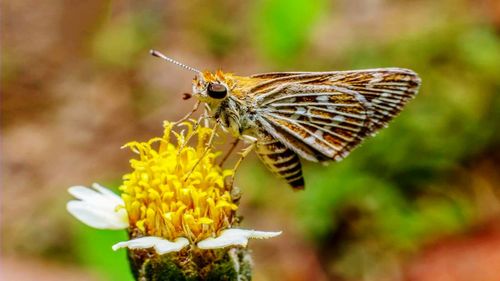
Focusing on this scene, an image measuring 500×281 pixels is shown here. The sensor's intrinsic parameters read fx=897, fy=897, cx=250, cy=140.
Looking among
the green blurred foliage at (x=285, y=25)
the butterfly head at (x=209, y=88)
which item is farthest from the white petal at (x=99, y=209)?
the green blurred foliage at (x=285, y=25)

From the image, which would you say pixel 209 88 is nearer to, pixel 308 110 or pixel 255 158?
pixel 308 110

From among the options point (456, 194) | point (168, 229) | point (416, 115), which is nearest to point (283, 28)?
point (416, 115)

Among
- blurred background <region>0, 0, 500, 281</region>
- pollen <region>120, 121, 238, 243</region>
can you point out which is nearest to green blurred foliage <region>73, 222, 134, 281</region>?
blurred background <region>0, 0, 500, 281</region>

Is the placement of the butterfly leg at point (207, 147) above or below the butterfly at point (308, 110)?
below

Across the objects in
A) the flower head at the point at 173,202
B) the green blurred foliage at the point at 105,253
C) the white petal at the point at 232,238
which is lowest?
the white petal at the point at 232,238

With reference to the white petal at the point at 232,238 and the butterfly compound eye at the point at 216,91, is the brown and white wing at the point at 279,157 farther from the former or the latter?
the white petal at the point at 232,238

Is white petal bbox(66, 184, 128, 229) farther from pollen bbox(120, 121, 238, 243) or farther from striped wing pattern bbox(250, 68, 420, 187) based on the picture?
striped wing pattern bbox(250, 68, 420, 187)
